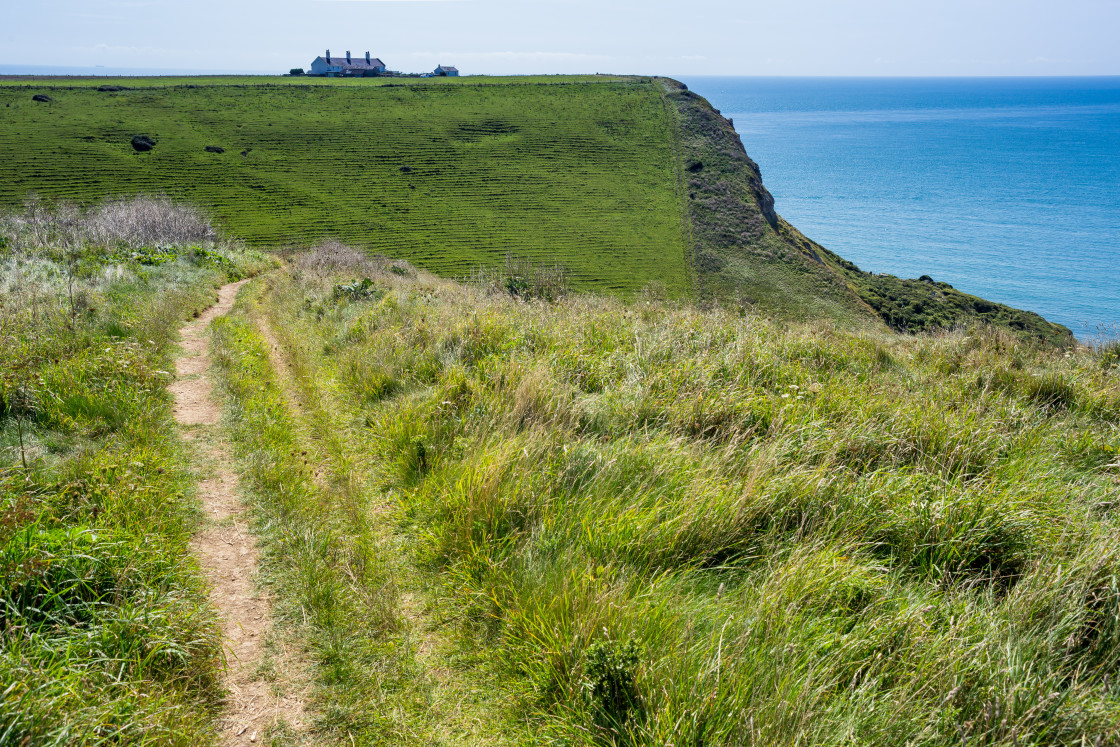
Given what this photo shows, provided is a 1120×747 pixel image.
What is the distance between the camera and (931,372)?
8.10 m

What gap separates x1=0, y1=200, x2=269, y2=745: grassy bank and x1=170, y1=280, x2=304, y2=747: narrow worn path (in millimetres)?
130

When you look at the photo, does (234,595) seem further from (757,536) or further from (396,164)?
(396,164)

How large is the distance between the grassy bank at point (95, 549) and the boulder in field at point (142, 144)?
71.1 m

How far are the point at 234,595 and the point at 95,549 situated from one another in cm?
86

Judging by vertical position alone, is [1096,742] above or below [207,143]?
below

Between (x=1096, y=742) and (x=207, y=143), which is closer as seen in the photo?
(x=1096, y=742)

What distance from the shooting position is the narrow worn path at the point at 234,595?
3.12 metres

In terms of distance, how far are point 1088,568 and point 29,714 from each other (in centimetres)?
512

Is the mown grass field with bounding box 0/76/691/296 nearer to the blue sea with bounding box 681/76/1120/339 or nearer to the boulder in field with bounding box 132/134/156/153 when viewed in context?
the boulder in field with bounding box 132/134/156/153

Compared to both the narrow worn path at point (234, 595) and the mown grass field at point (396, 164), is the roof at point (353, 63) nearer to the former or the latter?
the mown grass field at point (396, 164)

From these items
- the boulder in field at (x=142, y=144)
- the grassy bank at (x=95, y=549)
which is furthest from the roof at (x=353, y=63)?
the grassy bank at (x=95, y=549)

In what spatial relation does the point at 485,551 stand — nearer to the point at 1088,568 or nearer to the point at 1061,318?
the point at 1088,568

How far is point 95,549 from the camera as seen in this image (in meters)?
3.49

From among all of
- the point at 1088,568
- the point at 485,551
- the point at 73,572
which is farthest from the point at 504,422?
the point at 1088,568
